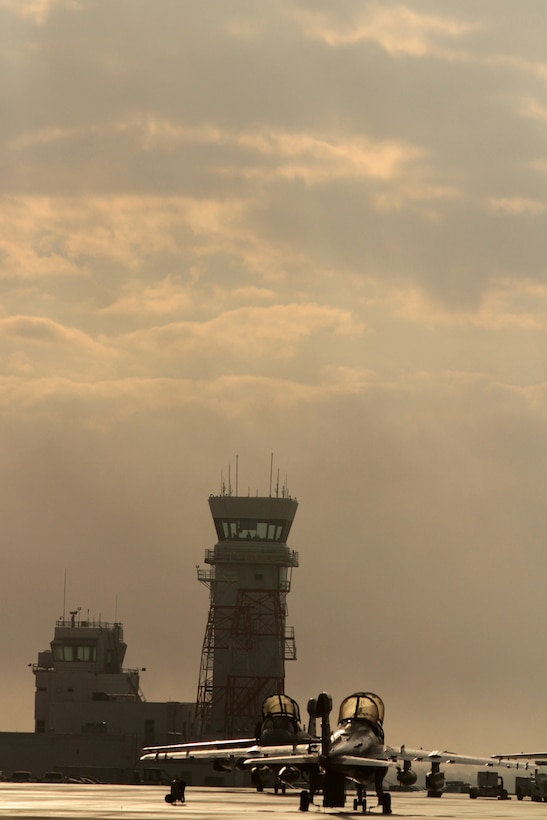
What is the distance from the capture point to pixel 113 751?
199m

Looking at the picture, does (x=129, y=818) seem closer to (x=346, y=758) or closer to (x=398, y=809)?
(x=346, y=758)

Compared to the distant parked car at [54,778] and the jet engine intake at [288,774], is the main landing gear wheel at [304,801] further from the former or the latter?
the distant parked car at [54,778]

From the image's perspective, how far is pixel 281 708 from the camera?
12488 centimetres

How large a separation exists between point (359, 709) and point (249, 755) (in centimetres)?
690

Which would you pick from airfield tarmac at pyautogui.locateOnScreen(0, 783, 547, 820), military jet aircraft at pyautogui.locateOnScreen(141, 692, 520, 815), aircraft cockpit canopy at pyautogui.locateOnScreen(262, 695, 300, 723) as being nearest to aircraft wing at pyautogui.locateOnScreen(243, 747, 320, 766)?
military jet aircraft at pyautogui.locateOnScreen(141, 692, 520, 815)

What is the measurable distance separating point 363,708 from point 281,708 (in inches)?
1441

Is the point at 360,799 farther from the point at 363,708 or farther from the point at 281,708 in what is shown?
the point at 281,708

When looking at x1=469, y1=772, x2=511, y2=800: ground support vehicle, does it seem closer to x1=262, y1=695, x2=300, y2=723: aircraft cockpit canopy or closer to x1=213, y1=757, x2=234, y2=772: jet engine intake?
x1=262, y1=695, x2=300, y2=723: aircraft cockpit canopy

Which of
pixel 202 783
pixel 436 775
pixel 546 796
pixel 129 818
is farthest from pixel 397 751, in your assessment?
pixel 202 783

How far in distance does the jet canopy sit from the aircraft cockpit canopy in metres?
34.3

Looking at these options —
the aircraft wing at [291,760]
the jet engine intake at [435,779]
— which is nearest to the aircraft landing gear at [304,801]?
the aircraft wing at [291,760]

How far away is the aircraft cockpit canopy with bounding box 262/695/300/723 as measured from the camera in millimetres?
124312

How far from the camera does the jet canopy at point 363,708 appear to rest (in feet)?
291

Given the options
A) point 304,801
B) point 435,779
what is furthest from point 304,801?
point 435,779
